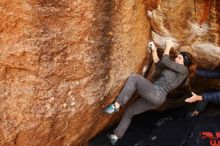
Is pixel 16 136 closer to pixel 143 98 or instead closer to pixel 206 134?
pixel 143 98

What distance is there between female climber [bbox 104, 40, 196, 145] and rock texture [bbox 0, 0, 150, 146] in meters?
0.24

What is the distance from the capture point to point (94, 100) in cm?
502

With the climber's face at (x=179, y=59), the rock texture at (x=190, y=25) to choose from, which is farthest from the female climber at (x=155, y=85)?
the rock texture at (x=190, y=25)

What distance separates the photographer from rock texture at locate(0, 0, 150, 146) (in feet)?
13.6

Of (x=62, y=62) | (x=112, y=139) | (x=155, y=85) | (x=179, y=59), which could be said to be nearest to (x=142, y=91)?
(x=155, y=85)

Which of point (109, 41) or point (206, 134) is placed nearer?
point (109, 41)

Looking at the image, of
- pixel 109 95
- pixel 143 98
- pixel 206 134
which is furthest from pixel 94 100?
pixel 206 134

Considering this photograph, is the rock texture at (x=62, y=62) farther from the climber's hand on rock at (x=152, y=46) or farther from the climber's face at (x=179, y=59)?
the climber's face at (x=179, y=59)

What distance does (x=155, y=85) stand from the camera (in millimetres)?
5152

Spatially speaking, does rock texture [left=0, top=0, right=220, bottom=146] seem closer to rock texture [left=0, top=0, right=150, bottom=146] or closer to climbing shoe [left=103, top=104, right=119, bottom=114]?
rock texture [left=0, top=0, right=150, bottom=146]

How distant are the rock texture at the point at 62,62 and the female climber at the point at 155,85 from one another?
9.6 inches

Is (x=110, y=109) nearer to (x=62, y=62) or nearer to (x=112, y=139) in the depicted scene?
(x=112, y=139)

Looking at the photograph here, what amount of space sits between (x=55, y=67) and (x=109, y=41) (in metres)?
0.78

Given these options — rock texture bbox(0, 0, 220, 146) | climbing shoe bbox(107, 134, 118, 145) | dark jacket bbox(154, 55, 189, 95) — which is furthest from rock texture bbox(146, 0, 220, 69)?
climbing shoe bbox(107, 134, 118, 145)
